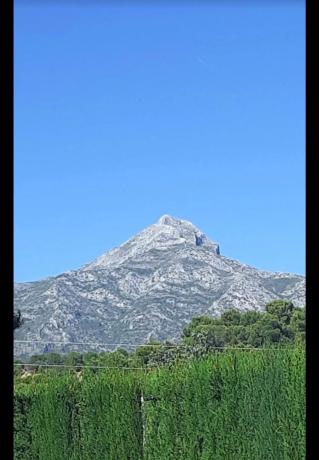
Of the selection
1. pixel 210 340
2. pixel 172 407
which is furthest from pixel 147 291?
pixel 172 407

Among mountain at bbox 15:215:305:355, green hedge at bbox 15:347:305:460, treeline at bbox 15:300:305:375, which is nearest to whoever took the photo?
green hedge at bbox 15:347:305:460

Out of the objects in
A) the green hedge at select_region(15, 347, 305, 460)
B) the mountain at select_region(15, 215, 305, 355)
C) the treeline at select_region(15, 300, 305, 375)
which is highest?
the mountain at select_region(15, 215, 305, 355)

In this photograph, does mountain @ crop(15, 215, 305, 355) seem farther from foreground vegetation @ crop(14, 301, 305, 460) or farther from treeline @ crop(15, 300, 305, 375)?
foreground vegetation @ crop(14, 301, 305, 460)

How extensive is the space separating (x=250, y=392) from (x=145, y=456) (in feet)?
2.98

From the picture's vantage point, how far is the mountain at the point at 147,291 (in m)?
7.17

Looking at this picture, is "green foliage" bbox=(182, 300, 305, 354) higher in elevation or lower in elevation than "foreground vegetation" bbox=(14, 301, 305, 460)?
higher

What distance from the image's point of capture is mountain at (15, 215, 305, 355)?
7168mm

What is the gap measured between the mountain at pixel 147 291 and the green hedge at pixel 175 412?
4.52 ft

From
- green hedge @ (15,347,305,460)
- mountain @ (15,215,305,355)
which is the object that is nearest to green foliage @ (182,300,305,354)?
mountain @ (15,215,305,355)

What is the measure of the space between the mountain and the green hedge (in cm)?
138

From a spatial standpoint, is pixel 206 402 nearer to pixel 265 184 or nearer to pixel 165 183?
pixel 265 184

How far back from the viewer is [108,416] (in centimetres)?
512

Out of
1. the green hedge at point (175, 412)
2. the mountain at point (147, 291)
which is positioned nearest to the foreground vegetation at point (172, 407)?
the green hedge at point (175, 412)
